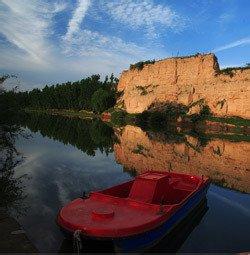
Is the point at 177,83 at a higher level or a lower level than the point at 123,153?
higher

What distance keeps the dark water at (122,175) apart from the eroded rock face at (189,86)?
16.2m

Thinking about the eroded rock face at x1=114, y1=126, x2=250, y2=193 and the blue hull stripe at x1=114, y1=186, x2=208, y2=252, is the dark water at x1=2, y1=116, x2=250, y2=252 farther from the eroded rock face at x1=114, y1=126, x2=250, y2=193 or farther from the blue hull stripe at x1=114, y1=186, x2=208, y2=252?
the blue hull stripe at x1=114, y1=186, x2=208, y2=252

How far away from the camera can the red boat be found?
847cm

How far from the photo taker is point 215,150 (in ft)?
94.2

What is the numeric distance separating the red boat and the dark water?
0.80 metres

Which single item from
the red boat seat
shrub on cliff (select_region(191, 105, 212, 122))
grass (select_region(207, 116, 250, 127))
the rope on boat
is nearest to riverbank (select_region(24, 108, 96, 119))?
shrub on cliff (select_region(191, 105, 212, 122))

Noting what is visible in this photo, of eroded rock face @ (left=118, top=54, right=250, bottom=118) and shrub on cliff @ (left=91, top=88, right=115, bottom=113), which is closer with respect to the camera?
eroded rock face @ (left=118, top=54, right=250, bottom=118)

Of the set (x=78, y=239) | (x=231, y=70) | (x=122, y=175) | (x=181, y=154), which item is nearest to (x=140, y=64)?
(x=231, y=70)

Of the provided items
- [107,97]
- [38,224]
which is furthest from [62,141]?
[107,97]

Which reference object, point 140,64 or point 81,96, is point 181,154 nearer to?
point 140,64

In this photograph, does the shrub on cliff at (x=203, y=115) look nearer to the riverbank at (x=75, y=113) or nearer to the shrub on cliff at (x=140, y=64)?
the shrub on cliff at (x=140, y=64)

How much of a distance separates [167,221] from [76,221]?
90.1 inches

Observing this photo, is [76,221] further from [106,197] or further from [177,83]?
[177,83]

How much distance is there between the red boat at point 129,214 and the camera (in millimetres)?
8469
